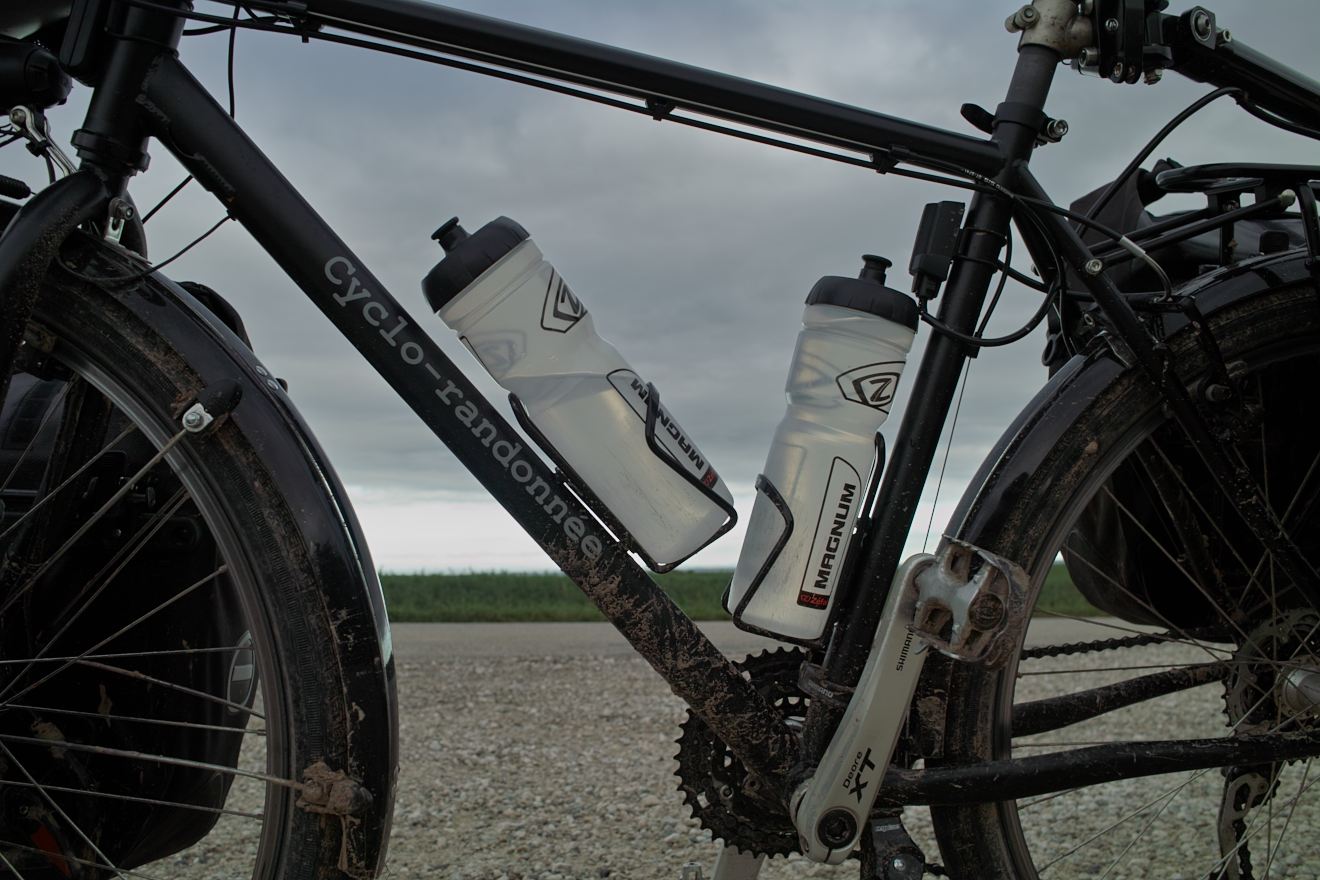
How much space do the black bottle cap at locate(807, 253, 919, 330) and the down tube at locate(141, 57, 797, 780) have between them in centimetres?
54

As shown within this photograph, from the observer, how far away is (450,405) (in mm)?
1727

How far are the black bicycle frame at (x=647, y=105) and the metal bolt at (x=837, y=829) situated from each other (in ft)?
0.36

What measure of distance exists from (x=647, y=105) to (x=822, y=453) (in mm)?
635

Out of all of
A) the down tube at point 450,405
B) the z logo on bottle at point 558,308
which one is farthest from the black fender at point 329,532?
the z logo on bottle at point 558,308

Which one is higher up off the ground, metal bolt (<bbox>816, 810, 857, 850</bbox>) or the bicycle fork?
the bicycle fork

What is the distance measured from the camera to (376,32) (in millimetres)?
1646

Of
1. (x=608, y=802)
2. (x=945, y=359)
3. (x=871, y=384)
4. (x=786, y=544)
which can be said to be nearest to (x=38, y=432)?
(x=786, y=544)

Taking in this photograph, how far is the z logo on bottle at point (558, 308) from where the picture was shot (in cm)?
171

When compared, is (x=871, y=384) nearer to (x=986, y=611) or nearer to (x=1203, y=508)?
(x=986, y=611)

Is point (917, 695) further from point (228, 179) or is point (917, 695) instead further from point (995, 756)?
point (228, 179)

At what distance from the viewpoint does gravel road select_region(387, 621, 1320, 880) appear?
10.6ft

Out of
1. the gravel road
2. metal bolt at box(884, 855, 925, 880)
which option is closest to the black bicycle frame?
metal bolt at box(884, 855, 925, 880)

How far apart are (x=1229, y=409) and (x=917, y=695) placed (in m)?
0.78

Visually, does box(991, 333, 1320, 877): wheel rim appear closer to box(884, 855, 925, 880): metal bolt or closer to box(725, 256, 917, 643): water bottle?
box(884, 855, 925, 880): metal bolt
